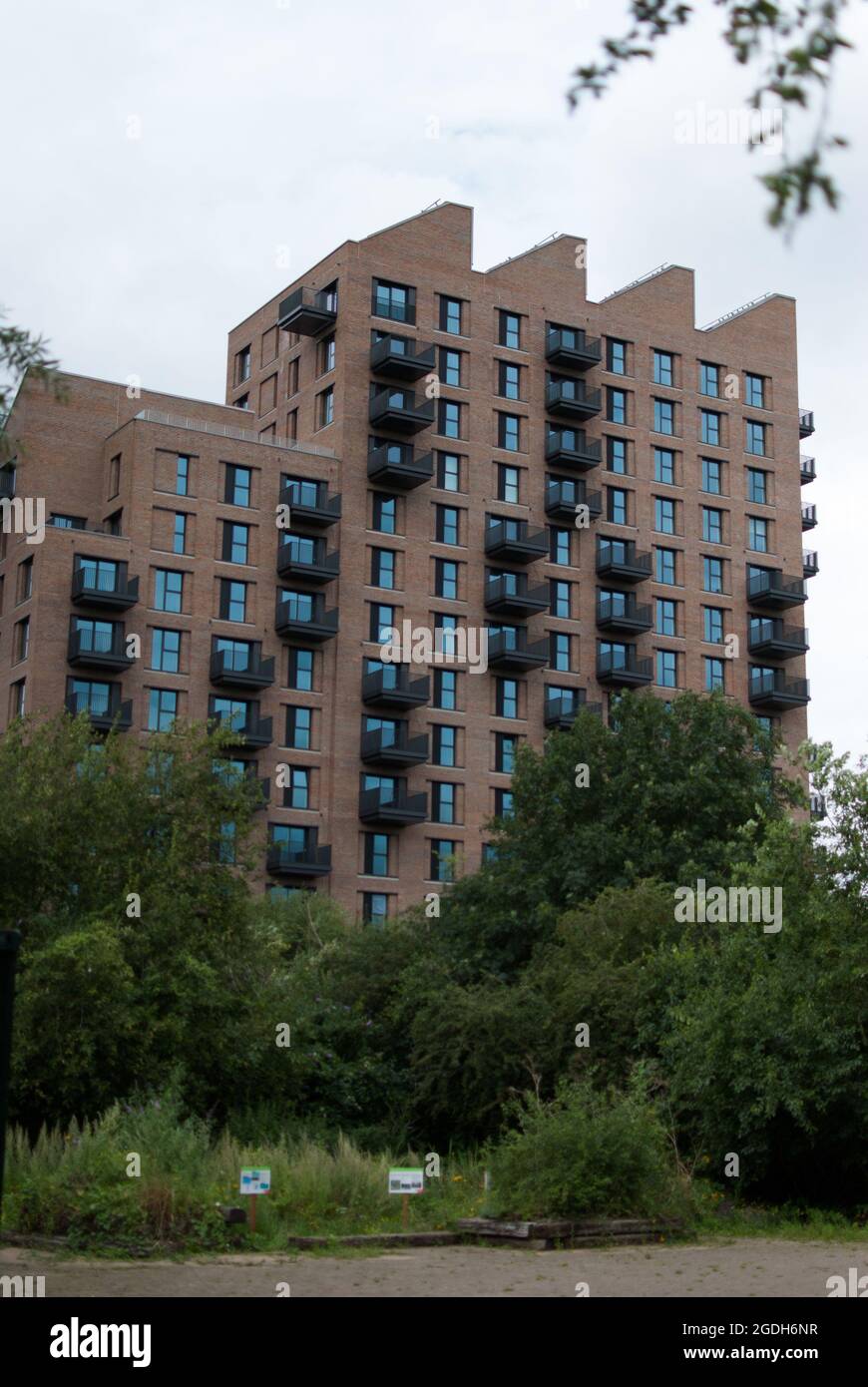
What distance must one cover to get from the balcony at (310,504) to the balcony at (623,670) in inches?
624

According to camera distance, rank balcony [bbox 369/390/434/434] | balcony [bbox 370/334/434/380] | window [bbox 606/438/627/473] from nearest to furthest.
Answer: balcony [bbox 369/390/434/434], balcony [bbox 370/334/434/380], window [bbox 606/438/627/473]

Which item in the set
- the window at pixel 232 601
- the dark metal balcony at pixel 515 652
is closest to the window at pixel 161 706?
the window at pixel 232 601

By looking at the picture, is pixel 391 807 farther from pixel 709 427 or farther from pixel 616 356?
pixel 709 427

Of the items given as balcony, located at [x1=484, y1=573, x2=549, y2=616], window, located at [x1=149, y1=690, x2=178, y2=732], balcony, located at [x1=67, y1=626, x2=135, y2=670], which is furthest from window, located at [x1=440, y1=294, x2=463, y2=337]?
window, located at [x1=149, y1=690, x2=178, y2=732]

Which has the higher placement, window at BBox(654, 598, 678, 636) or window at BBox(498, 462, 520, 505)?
window at BBox(498, 462, 520, 505)

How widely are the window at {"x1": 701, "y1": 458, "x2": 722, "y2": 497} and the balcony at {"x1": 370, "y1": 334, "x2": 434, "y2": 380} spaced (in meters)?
18.1

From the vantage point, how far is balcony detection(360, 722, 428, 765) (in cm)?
7475

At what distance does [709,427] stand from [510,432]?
13465 mm

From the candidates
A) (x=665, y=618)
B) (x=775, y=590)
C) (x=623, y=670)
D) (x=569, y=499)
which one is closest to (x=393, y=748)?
(x=623, y=670)

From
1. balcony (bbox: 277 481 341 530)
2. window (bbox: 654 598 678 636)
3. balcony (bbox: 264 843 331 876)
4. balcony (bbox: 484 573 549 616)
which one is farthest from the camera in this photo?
window (bbox: 654 598 678 636)

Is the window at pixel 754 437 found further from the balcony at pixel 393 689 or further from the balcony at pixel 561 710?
the balcony at pixel 393 689

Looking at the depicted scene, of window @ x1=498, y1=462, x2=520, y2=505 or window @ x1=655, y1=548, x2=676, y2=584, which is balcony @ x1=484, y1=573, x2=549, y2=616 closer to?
window @ x1=498, y1=462, x2=520, y2=505

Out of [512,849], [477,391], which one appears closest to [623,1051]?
[512,849]

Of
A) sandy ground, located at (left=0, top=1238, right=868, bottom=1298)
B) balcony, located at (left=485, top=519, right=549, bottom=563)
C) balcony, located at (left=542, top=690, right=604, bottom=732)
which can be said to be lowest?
sandy ground, located at (left=0, top=1238, right=868, bottom=1298)
